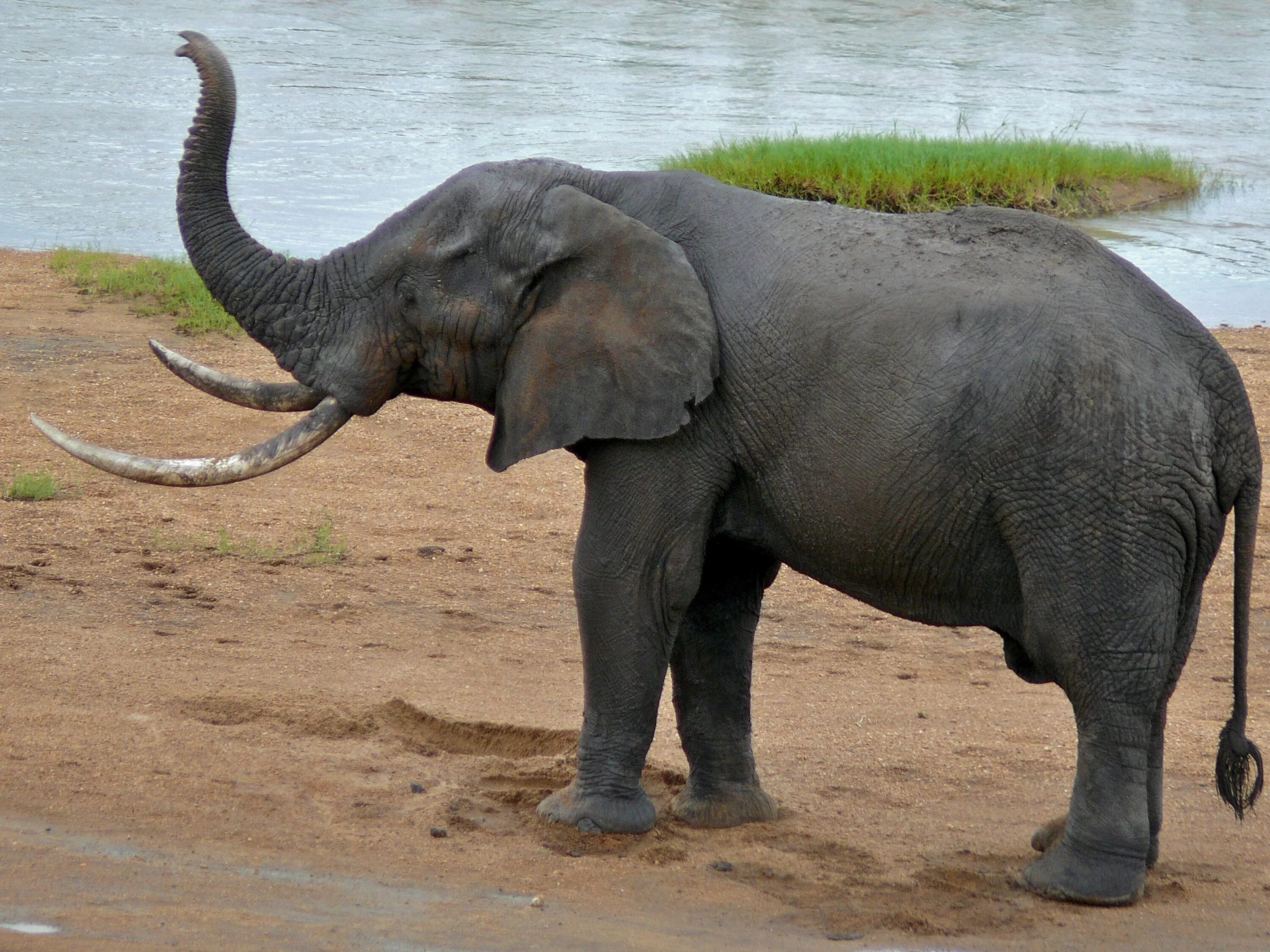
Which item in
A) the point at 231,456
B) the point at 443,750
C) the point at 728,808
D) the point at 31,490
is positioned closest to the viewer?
the point at 231,456

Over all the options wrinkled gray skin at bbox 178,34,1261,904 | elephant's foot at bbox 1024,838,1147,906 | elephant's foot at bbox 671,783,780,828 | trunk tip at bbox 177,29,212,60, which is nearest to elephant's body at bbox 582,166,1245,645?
wrinkled gray skin at bbox 178,34,1261,904

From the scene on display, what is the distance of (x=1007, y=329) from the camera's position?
4402 mm

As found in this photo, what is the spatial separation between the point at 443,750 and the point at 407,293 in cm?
184

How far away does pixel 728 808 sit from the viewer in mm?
5340

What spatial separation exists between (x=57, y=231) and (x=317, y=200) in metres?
2.84

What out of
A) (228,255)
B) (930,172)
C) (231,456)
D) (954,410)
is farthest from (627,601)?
(930,172)

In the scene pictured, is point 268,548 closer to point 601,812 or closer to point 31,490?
point 31,490

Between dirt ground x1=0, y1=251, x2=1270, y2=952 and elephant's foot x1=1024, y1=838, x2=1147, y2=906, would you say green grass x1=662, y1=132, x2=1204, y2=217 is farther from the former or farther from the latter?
elephant's foot x1=1024, y1=838, x2=1147, y2=906

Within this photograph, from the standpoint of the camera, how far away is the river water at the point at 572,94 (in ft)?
57.9

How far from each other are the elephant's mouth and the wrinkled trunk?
13 cm

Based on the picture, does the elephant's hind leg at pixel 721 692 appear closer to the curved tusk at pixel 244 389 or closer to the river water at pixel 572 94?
the curved tusk at pixel 244 389

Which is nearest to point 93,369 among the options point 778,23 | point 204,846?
point 204,846

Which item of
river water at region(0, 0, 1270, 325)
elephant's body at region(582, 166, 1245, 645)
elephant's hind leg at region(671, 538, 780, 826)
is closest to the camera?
elephant's body at region(582, 166, 1245, 645)

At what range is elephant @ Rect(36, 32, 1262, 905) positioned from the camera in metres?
4.37
